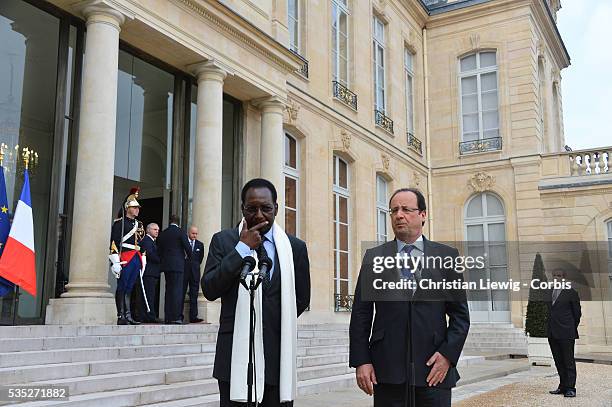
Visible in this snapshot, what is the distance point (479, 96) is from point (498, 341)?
27.2ft

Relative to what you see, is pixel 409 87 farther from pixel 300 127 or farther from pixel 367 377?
pixel 367 377

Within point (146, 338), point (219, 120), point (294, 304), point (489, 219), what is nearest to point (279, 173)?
point (219, 120)

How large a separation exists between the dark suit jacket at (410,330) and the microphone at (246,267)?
2.14 feet

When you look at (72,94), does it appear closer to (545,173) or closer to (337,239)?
(337,239)

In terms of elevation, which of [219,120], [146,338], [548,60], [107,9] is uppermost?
[548,60]

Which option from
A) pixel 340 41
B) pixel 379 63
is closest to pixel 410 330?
pixel 340 41

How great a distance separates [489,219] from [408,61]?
5778 mm

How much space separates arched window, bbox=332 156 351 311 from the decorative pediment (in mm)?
5922

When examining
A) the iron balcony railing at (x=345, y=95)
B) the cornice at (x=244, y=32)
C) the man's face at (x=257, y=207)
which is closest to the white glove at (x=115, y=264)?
the cornice at (x=244, y=32)

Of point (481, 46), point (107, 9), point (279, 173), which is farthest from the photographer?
point (481, 46)

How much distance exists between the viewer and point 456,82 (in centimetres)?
2117

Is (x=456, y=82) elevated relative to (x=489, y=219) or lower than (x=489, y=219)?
elevated

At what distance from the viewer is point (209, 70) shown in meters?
10.2

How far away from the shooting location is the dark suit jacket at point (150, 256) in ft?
27.9
